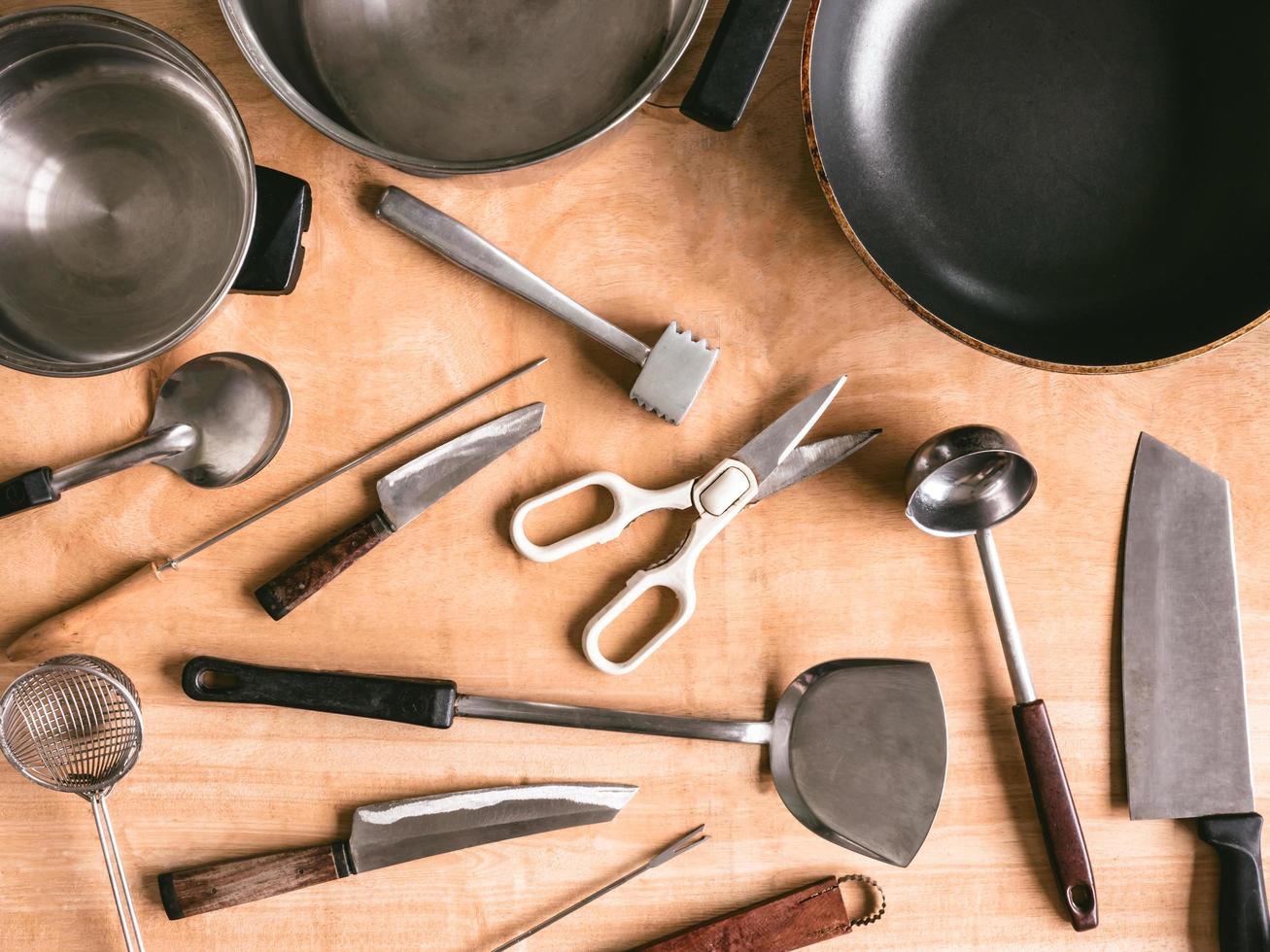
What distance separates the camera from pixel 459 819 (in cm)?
65

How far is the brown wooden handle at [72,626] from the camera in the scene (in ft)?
2.07

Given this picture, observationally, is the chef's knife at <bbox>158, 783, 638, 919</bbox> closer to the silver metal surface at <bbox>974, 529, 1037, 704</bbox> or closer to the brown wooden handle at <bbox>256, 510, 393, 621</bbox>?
the brown wooden handle at <bbox>256, 510, 393, 621</bbox>

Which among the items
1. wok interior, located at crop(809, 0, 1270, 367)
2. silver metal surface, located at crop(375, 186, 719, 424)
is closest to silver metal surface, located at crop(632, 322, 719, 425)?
silver metal surface, located at crop(375, 186, 719, 424)

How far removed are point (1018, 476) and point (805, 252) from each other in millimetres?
226

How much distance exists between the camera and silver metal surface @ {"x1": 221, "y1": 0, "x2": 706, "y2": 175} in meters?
0.62

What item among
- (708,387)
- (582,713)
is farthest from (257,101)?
(582,713)

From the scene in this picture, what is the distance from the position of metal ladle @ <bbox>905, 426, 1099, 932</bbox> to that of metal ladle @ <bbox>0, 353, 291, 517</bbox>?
1.52 feet

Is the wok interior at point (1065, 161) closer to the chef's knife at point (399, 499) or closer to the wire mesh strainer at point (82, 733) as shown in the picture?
the chef's knife at point (399, 499)

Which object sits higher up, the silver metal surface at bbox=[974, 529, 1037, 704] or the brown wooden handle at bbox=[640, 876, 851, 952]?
the silver metal surface at bbox=[974, 529, 1037, 704]

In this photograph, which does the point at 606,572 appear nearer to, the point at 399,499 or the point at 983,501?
the point at 399,499

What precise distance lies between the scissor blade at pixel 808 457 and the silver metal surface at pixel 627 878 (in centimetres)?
26

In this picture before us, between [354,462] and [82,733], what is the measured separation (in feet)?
0.91

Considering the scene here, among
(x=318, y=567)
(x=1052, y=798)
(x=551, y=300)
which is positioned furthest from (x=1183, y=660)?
(x=318, y=567)

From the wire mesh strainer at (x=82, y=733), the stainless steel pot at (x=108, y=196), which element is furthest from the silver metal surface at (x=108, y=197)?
the wire mesh strainer at (x=82, y=733)
